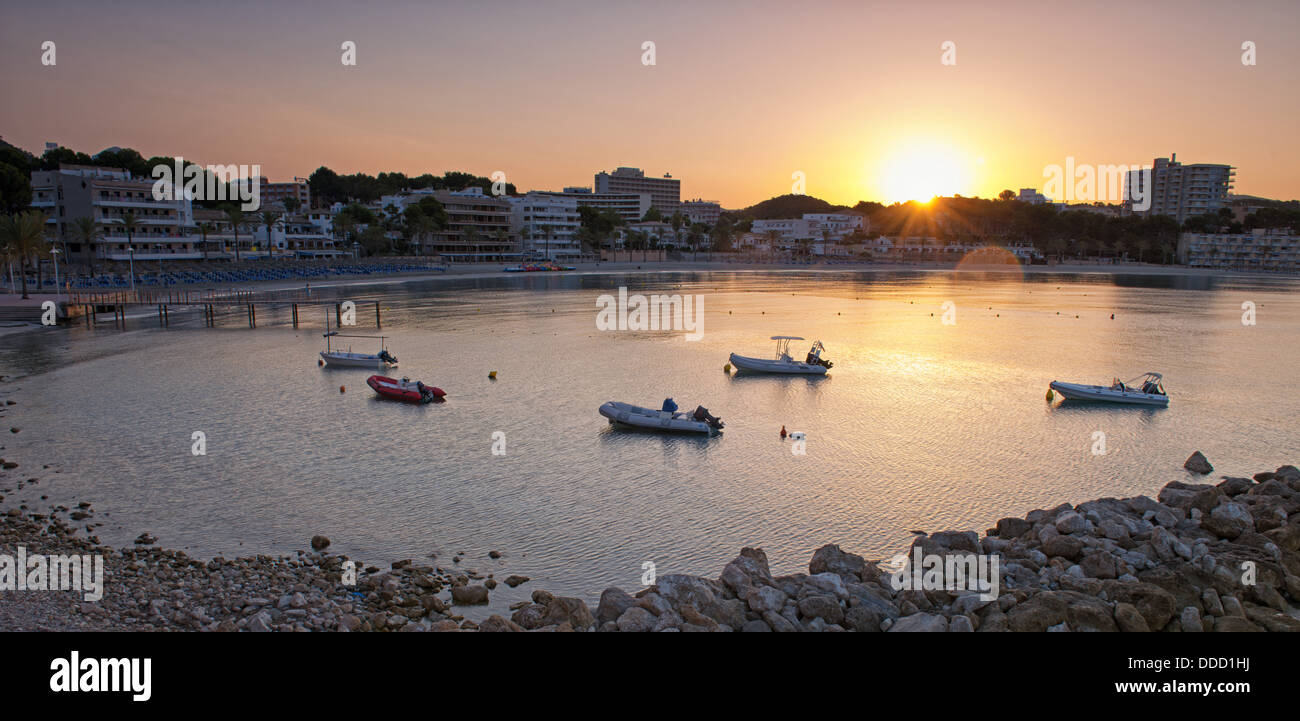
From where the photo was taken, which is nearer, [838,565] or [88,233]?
[838,565]

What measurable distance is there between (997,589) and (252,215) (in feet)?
444

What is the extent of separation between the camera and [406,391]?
33969 millimetres

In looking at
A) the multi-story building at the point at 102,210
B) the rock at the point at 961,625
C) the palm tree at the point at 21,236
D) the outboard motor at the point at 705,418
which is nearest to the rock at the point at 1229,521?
the rock at the point at 961,625

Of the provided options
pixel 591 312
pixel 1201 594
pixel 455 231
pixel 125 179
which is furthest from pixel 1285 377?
pixel 455 231

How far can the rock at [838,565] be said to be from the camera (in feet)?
47.0

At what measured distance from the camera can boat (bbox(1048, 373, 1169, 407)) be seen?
33812 mm

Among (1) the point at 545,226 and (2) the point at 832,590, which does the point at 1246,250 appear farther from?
(2) the point at 832,590

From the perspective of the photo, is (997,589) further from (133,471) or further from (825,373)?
(825,373)

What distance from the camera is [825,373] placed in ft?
137

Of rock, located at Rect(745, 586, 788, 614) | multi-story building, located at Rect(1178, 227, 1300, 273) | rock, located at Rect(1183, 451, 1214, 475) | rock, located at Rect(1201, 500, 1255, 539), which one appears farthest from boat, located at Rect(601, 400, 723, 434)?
multi-story building, located at Rect(1178, 227, 1300, 273)

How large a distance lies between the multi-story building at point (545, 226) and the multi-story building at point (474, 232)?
251 centimetres

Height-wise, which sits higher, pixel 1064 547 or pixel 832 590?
pixel 1064 547

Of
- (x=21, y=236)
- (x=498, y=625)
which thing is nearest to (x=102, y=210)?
(x=21, y=236)

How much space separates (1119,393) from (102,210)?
10387 centimetres
